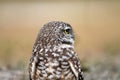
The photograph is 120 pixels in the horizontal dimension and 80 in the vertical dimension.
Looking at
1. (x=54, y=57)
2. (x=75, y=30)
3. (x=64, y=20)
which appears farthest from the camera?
(x=64, y=20)

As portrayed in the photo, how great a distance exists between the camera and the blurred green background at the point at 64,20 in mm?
16031

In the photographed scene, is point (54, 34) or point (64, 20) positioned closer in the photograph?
point (54, 34)

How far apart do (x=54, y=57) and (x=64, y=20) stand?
10419mm

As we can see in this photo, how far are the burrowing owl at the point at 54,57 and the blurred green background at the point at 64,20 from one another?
3470 millimetres

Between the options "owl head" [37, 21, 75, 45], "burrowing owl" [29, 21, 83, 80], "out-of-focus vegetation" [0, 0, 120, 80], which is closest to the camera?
"burrowing owl" [29, 21, 83, 80]

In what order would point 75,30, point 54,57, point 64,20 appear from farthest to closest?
point 64,20, point 75,30, point 54,57

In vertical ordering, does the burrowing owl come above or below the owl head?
below

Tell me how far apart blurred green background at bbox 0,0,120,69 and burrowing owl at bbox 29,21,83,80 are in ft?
11.4

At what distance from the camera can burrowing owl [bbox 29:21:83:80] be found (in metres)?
9.82

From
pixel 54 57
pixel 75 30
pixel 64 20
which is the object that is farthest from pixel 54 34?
pixel 64 20

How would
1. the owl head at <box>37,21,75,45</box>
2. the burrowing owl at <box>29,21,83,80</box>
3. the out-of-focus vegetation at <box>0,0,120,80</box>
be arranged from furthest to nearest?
the out-of-focus vegetation at <box>0,0,120,80</box> → the owl head at <box>37,21,75,45</box> → the burrowing owl at <box>29,21,83,80</box>

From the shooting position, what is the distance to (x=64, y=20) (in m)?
20.2

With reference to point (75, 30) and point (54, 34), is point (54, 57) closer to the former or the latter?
point (54, 34)

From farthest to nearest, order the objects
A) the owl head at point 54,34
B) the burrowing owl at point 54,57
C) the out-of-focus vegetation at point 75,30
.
→ the out-of-focus vegetation at point 75,30 < the owl head at point 54,34 < the burrowing owl at point 54,57
